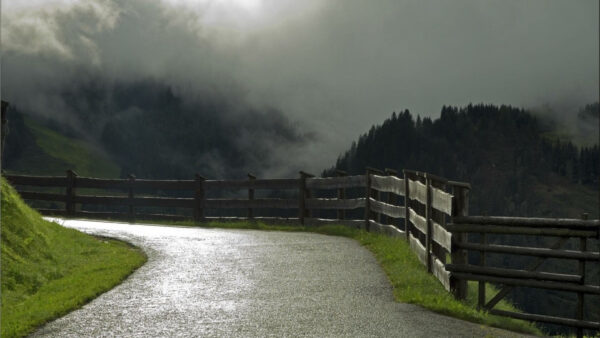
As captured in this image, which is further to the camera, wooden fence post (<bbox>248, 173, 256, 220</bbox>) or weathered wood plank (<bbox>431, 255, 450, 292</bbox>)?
wooden fence post (<bbox>248, 173, 256, 220</bbox>)

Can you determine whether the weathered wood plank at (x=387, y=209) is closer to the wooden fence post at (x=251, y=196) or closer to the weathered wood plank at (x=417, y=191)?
the weathered wood plank at (x=417, y=191)

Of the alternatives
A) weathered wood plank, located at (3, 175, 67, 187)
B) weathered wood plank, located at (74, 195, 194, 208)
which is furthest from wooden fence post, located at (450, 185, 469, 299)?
weathered wood plank, located at (3, 175, 67, 187)

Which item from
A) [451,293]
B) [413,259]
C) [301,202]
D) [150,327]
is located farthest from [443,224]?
[301,202]

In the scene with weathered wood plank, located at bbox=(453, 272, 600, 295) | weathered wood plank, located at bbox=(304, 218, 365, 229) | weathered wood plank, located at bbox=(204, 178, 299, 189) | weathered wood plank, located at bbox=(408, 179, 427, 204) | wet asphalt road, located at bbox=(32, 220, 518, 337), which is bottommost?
weathered wood plank, located at bbox=(304, 218, 365, 229)

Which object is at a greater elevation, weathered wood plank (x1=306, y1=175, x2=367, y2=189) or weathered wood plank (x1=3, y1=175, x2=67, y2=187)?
weathered wood plank (x1=306, y1=175, x2=367, y2=189)

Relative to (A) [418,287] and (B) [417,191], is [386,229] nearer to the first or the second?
(B) [417,191]

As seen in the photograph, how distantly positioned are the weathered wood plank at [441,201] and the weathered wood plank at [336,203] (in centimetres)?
795

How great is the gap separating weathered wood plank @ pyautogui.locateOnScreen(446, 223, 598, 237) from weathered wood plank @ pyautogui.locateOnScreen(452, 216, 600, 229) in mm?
59

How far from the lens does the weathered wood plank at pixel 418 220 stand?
11.6 m

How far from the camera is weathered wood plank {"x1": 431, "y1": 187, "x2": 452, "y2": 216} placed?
9.58 m

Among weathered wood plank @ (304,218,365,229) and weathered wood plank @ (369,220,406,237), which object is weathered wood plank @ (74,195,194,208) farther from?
weathered wood plank @ (369,220,406,237)

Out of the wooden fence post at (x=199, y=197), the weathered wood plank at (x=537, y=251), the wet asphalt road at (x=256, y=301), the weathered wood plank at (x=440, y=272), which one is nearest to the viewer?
the wet asphalt road at (x=256, y=301)

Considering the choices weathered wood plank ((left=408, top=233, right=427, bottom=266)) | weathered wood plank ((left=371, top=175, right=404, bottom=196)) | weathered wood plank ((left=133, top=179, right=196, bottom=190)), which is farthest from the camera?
weathered wood plank ((left=133, top=179, right=196, bottom=190))

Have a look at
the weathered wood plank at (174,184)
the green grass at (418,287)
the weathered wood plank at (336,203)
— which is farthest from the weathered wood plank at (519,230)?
the weathered wood plank at (174,184)
